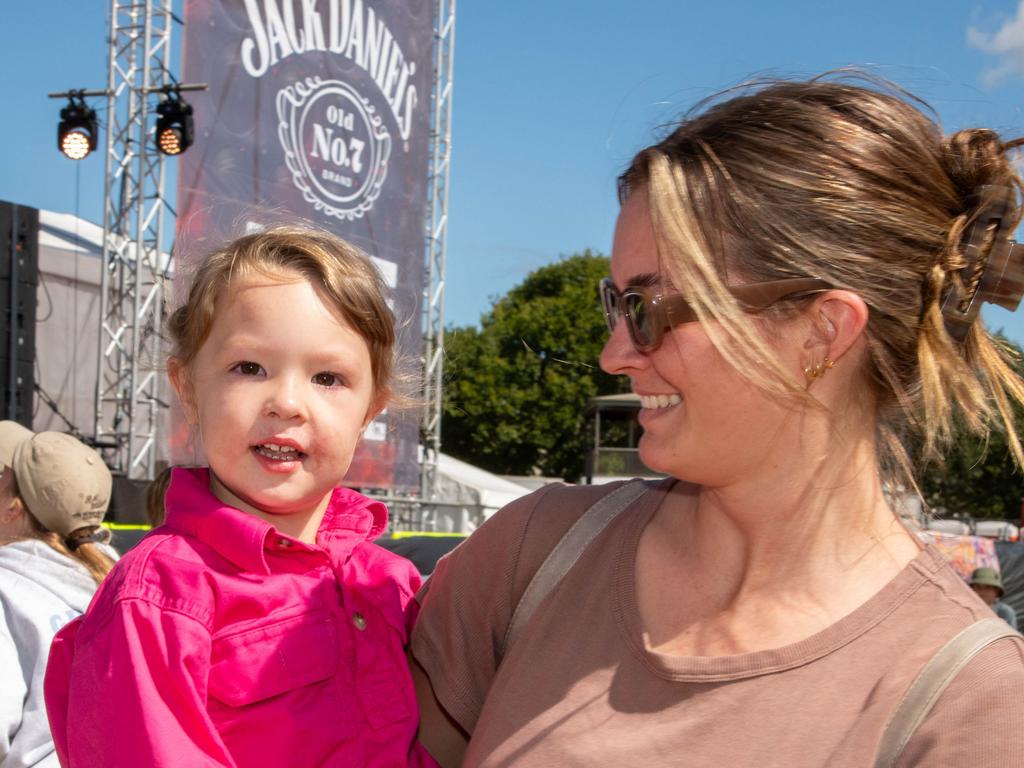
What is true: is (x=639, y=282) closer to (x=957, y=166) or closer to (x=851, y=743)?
(x=957, y=166)

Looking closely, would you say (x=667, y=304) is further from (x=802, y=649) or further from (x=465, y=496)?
(x=465, y=496)

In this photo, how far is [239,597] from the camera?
150cm

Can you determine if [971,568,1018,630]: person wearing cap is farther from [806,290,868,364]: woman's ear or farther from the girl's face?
the girl's face

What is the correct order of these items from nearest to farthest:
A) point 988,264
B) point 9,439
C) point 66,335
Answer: point 988,264 → point 9,439 → point 66,335

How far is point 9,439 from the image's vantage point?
306 centimetres

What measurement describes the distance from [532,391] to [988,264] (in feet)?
108

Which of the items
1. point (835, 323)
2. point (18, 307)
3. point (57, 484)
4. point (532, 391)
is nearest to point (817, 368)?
point (835, 323)

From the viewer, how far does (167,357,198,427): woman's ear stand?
1.75 metres

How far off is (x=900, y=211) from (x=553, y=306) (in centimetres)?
3523

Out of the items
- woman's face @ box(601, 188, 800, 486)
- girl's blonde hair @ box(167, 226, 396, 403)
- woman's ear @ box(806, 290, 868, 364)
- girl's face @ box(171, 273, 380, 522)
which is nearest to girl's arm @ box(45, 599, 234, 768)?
girl's face @ box(171, 273, 380, 522)

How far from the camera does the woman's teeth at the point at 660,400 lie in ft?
4.82

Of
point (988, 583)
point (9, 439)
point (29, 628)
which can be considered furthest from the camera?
point (988, 583)

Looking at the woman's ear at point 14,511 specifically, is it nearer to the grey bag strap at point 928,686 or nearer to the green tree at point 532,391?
the grey bag strap at point 928,686

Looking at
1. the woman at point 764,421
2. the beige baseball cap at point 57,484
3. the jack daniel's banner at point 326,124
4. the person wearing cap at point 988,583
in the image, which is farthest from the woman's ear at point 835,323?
the person wearing cap at point 988,583
